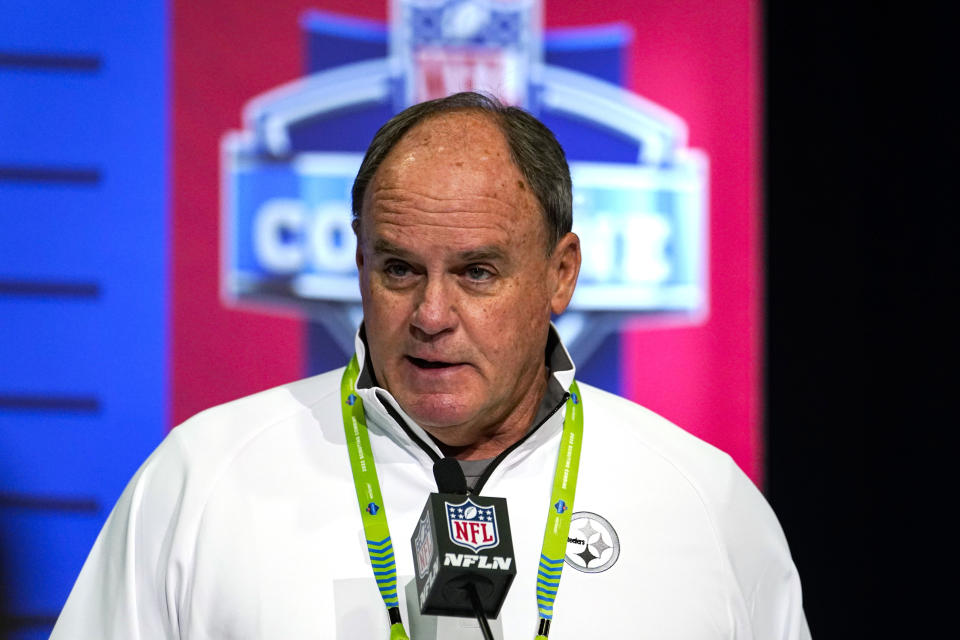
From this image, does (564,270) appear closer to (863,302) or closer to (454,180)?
(454,180)

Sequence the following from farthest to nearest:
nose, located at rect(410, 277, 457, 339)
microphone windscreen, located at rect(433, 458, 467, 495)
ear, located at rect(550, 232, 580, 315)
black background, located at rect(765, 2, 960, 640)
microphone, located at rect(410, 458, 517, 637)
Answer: black background, located at rect(765, 2, 960, 640)
ear, located at rect(550, 232, 580, 315)
nose, located at rect(410, 277, 457, 339)
microphone windscreen, located at rect(433, 458, 467, 495)
microphone, located at rect(410, 458, 517, 637)

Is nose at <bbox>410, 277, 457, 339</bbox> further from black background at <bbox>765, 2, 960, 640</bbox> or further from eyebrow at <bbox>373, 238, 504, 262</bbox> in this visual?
black background at <bbox>765, 2, 960, 640</bbox>

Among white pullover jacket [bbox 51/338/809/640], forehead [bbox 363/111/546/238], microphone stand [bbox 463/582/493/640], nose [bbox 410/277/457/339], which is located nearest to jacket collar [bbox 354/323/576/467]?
white pullover jacket [bbox 51/338/809/640]

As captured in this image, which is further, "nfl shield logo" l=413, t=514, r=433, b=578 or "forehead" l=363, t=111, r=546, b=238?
"forehead" l=363, t=111, r=546, b=238


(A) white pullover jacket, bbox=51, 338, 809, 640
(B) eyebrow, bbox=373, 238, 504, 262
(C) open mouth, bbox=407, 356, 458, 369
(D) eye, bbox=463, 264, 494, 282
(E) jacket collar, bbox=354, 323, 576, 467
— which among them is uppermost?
(B) eyebrow, bbox=373, 238, 504, 262

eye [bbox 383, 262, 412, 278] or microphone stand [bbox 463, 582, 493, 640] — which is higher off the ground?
eye [bbox 383, 262, 412, 278]

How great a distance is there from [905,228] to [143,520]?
214cm

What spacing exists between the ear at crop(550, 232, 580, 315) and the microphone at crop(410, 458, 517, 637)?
1.85 ft

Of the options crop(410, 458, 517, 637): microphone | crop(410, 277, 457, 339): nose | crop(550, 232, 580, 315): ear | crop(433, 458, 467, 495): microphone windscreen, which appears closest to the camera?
crop(410, 458, 517, 637): microphone

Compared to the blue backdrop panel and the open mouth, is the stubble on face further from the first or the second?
the blue backdrop panel

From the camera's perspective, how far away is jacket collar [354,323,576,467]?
5.43 feet

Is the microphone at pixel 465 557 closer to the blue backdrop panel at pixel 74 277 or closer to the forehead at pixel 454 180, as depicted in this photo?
the forehead at pixel 454 180

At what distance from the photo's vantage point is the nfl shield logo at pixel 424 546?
1.35m

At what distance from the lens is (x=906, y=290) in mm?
2863
